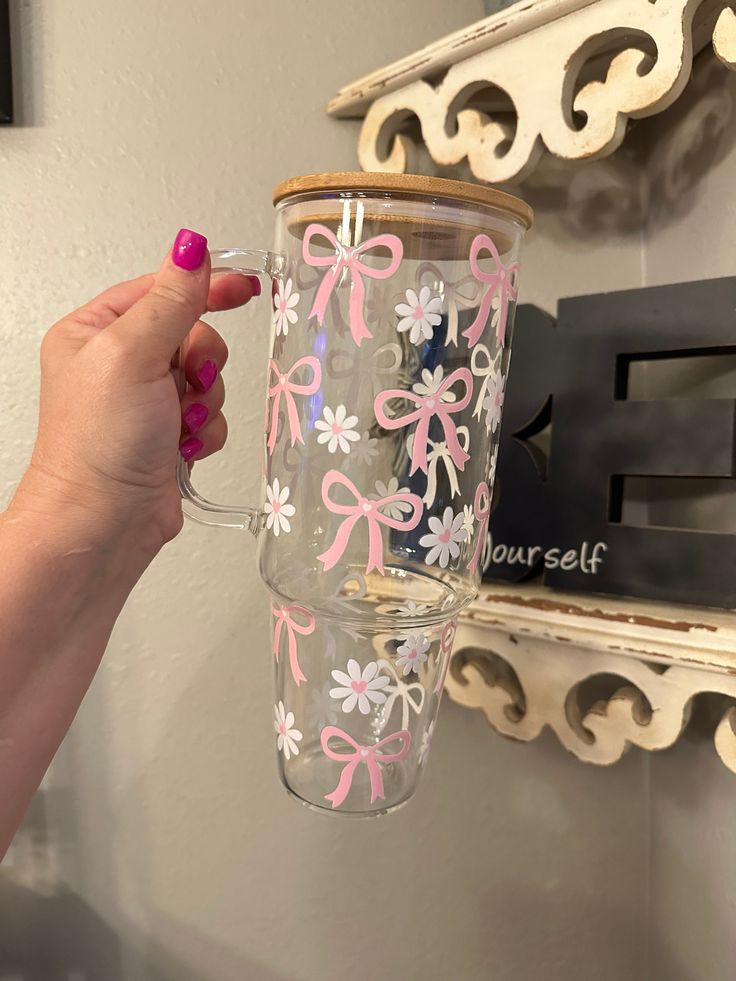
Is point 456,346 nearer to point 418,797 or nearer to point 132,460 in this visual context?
point 132,460

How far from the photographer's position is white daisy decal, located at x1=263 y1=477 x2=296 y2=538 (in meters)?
0.48

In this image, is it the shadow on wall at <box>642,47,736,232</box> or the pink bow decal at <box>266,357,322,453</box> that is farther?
the shadow on wall at <box>642,47,736,232</box>

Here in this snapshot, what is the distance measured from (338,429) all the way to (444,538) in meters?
0.09

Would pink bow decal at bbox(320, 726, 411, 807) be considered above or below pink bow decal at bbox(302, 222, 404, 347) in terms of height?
below

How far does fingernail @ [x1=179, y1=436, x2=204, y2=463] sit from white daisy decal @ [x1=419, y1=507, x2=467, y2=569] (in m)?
0.18

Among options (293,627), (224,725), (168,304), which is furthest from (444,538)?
(224,725)

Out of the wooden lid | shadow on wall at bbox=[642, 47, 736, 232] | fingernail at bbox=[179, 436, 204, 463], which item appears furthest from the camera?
shadow on wall at bbox=[642, 47, 736, 232]

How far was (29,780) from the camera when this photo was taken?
1.71ft

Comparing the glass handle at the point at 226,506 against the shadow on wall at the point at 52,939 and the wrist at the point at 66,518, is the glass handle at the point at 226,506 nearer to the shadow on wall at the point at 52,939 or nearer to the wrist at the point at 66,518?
the wrist at the point at 66,518

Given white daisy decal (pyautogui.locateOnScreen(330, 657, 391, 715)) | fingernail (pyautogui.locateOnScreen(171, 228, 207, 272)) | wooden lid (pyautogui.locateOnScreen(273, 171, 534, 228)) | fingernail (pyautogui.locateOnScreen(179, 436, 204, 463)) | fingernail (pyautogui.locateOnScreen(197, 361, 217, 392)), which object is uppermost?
wooden lid (pyautogui.locateOnScreen(273, 171, 534, 228))

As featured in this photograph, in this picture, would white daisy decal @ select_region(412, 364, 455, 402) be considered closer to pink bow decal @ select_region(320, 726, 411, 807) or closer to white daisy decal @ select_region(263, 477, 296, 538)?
white daisy decal @ select_region(263, 477, 296, 538)

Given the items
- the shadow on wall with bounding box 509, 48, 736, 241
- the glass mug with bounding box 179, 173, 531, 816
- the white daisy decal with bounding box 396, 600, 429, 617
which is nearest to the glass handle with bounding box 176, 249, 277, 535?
the glass mug with bounding box 179, 173, 531, 816

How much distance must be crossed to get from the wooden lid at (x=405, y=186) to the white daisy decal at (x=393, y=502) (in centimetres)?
17

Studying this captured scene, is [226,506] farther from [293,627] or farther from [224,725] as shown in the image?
[224,725]
